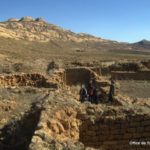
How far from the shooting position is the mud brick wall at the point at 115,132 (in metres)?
8.52

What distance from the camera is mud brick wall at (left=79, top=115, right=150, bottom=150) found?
8.52 m

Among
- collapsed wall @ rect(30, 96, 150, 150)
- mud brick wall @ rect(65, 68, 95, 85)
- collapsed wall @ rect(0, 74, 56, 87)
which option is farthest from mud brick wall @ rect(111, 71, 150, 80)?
collapsed wall @ rect(30, 96, 150, 150)

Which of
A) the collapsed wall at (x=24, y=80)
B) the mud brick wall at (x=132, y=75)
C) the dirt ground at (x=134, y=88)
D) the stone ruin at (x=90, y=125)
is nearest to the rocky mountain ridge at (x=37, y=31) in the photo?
the mud brick wall at (x=132, y=75)

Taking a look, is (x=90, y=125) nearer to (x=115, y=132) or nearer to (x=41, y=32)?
(x=115, y=132)

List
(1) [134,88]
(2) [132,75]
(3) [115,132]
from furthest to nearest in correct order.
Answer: (2) [132,75] < (1) [134,88] < (3) [115,132]

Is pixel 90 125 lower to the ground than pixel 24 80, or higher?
higher

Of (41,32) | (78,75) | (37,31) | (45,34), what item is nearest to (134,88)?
(78,75)

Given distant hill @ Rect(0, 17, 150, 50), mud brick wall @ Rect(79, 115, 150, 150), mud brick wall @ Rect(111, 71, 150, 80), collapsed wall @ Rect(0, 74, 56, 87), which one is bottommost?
distant hill @ Rect(0, 17, 150, 50)

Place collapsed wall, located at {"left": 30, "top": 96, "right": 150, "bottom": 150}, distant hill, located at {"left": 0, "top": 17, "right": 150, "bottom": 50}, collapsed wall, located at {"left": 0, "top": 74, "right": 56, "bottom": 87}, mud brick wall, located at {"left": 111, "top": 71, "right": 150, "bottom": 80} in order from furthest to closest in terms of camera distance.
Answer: distant hill, located at {"left": 0, "top": 17, "right": 150, "bottom": 50}
mud brick wall, located at {"left": 111, "top": 71, "right": 150, "bottom": 80}
collapsed wall, located at {"left": 0, "top": 74, "right": 56, "bottom": 87}
collapsed wall, located at {"left": 30, "top": 96, "right": 150, "bottom": 150}

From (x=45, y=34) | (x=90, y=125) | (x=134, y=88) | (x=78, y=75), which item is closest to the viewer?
(x=90, y=125)

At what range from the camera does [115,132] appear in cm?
860

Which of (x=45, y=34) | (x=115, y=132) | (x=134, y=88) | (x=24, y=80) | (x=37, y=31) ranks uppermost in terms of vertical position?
(x=115, y=132)

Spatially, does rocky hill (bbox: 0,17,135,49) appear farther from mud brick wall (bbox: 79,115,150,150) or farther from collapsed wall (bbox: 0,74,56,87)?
mud brick wall (bbox: 79,115,150,150)

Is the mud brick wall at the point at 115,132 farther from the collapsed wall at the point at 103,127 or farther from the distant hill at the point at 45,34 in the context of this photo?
the distant hill at the point at 45,34
